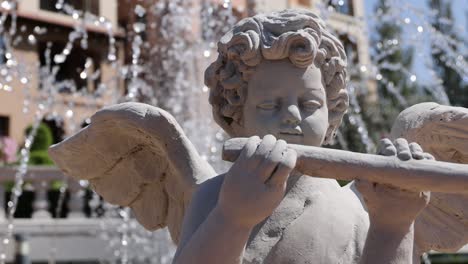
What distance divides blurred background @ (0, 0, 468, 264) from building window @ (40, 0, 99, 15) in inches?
0.9

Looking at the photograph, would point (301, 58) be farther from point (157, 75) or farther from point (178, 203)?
point (157, 75)

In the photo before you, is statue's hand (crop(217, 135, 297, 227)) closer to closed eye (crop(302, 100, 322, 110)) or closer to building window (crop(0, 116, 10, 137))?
closed eye (crop(302, 100, 322, 110))

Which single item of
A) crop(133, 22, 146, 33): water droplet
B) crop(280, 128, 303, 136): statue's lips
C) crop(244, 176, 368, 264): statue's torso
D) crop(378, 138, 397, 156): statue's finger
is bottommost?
crop(133, 22, 146, 33): water droplet

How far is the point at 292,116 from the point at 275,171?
31 centimetres

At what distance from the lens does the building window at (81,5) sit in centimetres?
1752

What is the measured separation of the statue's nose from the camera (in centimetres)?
181

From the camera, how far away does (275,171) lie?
5.00ft

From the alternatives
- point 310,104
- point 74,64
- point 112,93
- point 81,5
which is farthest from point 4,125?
point 310,104

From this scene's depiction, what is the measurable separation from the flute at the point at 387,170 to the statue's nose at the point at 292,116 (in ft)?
0.85

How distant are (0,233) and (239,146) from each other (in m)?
6.11

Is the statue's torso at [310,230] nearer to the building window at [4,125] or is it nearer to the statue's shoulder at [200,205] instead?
the statue's shoulder at [200,205]

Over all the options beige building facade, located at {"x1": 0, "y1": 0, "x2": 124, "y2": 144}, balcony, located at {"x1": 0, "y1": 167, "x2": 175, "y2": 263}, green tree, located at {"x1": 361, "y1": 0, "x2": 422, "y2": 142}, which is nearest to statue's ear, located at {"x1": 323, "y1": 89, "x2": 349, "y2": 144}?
balcony, located at {"x1": 0, "y1": 167, "x2": 175, "y2": 263}

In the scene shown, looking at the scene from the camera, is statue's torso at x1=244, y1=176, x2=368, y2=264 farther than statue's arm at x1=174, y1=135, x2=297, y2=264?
Yes

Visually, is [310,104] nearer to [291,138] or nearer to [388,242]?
[291,138]
